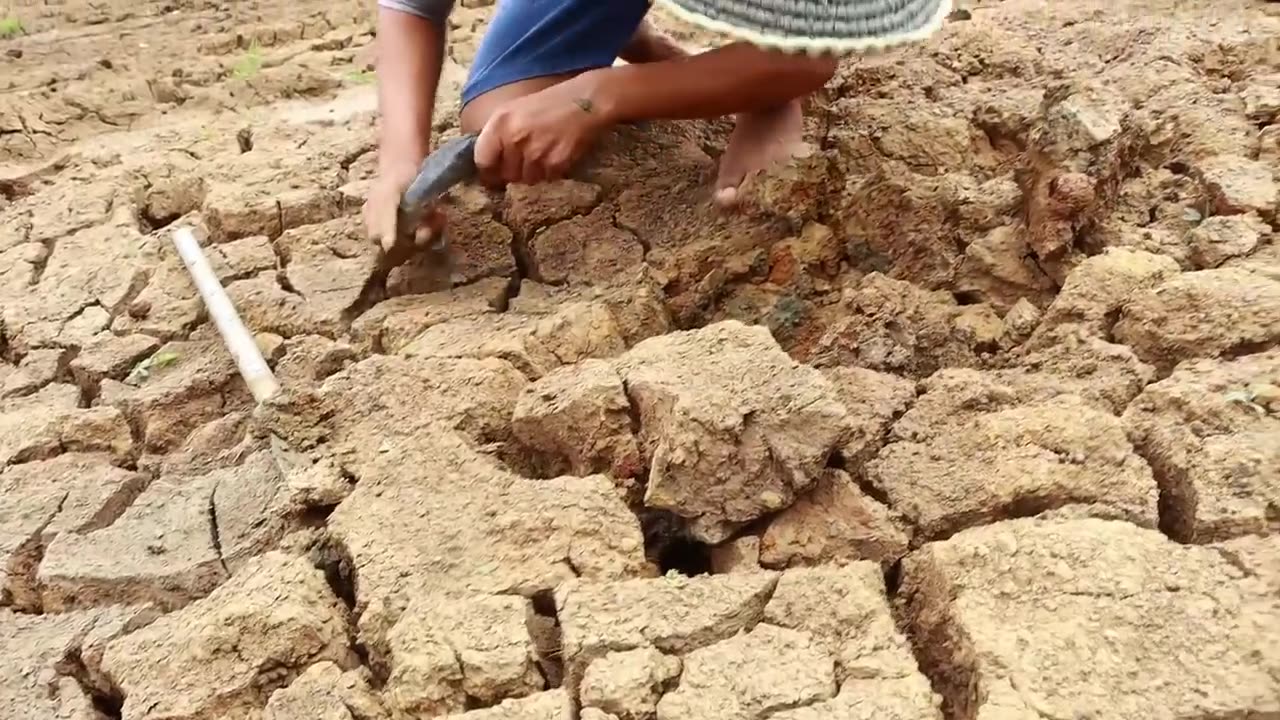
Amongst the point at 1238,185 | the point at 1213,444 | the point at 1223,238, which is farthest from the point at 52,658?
the point at 1238,185

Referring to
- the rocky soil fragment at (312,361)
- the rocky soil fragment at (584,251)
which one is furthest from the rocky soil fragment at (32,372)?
the rocky soil fragment at (584,251)

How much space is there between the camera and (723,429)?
1.04 metres

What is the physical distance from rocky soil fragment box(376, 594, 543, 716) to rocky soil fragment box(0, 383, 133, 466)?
700mm

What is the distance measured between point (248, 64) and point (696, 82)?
1.75m

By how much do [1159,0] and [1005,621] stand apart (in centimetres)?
163

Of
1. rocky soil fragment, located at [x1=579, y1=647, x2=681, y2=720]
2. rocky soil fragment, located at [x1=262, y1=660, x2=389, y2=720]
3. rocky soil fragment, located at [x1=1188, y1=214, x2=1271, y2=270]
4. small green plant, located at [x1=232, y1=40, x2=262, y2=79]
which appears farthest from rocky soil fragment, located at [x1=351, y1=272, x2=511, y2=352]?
small green plant, located at [x1=232, y1=40, x2=262, y2=79]

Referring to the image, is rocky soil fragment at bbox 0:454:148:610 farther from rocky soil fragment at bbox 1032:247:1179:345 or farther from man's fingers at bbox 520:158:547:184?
rocky soil fragment at bbox 1032:247:1179:345

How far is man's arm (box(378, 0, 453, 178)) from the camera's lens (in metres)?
1.76

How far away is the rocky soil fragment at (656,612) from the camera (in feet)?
3.02

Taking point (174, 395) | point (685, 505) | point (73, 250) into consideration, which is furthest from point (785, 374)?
point (73, 250)

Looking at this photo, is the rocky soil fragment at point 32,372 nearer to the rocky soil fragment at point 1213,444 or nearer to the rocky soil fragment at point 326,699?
the rocky soil fragment at point 326,699

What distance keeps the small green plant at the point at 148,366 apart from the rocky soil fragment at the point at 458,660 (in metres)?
0.82

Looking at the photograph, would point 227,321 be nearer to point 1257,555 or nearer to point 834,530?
point 834,530

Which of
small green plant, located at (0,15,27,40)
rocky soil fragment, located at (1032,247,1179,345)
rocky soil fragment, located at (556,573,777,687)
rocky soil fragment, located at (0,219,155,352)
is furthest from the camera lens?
small green plant, located at (0,15,27,40)
